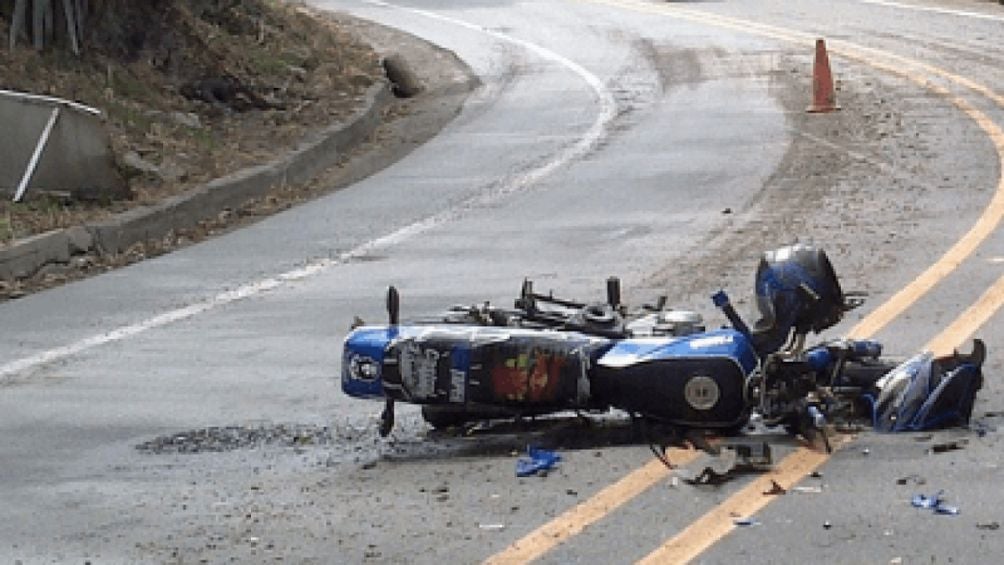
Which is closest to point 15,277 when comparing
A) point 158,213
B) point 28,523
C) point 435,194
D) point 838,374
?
point 158,213

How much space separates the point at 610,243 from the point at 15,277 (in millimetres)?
3727

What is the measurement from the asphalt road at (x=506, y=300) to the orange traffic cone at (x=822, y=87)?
292 millimetres

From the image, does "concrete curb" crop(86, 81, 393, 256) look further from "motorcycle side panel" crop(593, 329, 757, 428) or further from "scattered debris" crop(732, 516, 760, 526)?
"scattered debris" crop(732, 516, 760, 526)

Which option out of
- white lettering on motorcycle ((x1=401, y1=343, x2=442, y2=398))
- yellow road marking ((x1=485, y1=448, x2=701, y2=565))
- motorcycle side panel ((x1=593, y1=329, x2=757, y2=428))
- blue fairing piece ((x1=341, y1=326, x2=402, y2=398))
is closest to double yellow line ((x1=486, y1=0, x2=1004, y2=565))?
yellow road marking ((x1=485, y1=448, x2=701, y2=565))

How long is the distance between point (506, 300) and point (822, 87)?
8.84m

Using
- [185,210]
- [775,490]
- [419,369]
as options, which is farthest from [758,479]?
[185,210]

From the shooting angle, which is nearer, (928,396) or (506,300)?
(928,396)

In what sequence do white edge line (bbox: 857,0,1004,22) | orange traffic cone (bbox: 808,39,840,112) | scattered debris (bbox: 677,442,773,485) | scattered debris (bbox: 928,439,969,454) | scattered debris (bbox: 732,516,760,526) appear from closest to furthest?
scattered debris (bbox: 732,516,760,526) → scattered debris (bbox: 677,442,773,485) → scattered debris (bbox: 928,439,969,454) → orange traffic cone (bbox: 808,39,840,112) → white edge line (bbox: 857,0,1004,22)

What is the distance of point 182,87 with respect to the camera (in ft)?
61.2

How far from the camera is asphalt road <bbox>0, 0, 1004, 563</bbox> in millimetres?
6285

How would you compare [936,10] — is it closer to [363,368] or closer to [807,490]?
[363,368]

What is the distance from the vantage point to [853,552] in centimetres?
575

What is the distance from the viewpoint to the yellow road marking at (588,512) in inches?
235

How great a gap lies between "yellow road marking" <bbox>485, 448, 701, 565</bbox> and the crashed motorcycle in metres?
0.26
